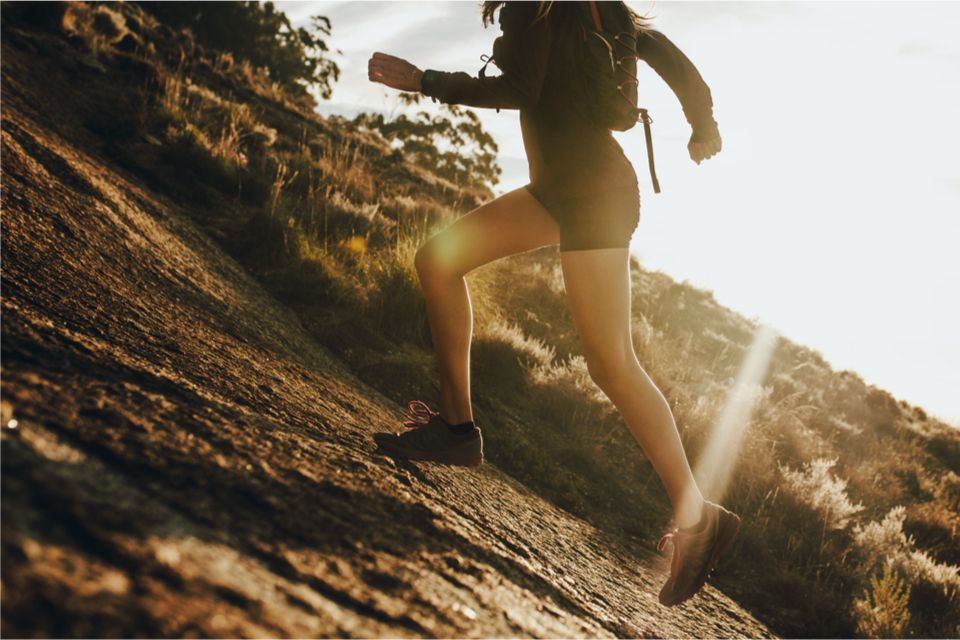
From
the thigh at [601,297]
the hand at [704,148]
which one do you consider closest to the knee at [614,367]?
the thigh at [601,297]

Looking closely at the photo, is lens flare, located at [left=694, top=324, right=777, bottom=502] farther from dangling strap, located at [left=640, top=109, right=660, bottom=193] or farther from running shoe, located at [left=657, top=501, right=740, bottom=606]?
dangling strap, located at [left=640, top=109, right=660, bottom=193]

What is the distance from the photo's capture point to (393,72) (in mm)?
2293

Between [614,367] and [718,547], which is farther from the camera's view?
[718,547]

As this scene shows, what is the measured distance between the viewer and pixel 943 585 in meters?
4.66

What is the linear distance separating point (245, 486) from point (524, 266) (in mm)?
8881

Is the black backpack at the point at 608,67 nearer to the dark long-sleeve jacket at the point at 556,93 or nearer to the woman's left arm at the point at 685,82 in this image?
the dark long-sleeve jacket at the point at 556,93

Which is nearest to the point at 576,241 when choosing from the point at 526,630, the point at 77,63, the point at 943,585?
the point at 526,630

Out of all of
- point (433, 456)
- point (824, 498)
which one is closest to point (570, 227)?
point (433, 456)

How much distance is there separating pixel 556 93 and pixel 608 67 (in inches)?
7.5

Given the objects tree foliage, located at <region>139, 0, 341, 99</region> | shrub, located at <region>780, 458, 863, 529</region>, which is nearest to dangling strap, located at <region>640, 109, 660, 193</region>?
shrub, located at <region>780, 458, 863, 529</region>

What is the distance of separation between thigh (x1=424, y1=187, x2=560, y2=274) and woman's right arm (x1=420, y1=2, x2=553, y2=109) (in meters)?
0.38

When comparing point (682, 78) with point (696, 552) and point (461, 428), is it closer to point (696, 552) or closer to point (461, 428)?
point (461, 428)

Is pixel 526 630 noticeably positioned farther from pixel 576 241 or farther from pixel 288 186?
pixel 288 186

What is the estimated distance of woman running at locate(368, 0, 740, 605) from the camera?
197 cm
